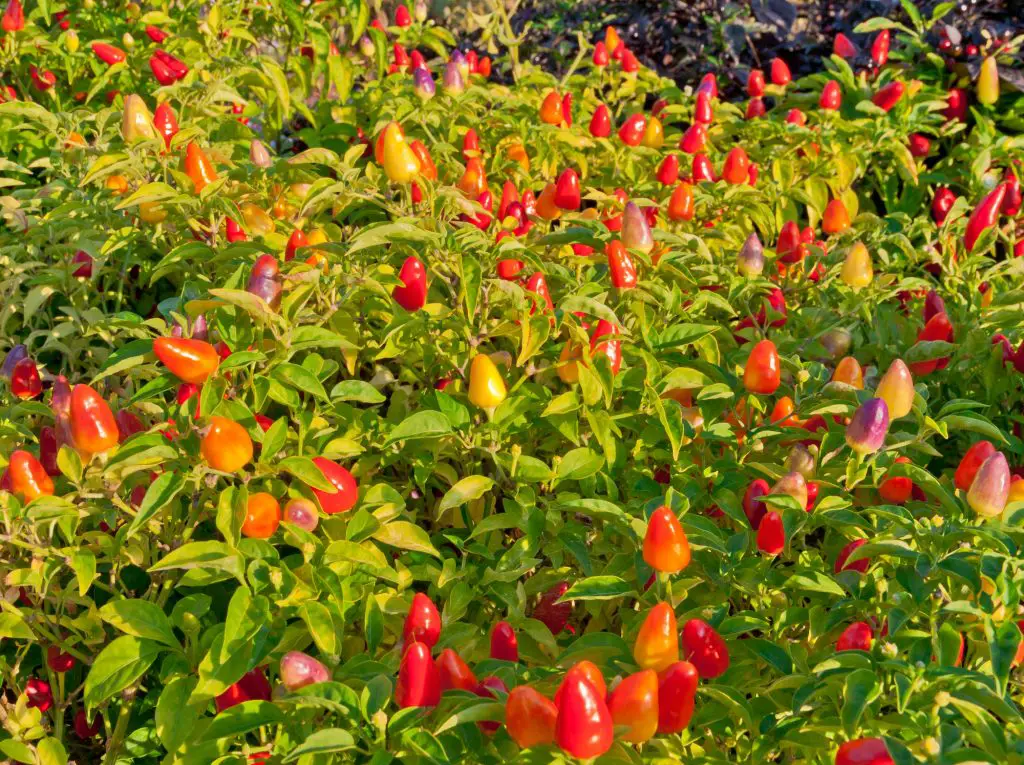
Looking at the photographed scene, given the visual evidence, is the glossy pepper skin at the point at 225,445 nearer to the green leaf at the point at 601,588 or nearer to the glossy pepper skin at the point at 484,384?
the glossy pepper skin at the point at 484,384

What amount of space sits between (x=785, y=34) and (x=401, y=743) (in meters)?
4.11

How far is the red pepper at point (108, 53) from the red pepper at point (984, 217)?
2594 mm

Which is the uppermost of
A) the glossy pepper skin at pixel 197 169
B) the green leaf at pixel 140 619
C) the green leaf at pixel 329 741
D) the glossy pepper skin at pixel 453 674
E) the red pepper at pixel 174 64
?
the glossy pepper skin at pixel 197 169

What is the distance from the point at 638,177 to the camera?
3.24m

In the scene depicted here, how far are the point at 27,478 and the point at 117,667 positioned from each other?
0.35 metres

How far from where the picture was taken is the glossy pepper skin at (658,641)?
1513 mm

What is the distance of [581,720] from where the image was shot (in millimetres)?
1302

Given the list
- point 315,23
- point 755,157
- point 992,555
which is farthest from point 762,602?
point 315,23

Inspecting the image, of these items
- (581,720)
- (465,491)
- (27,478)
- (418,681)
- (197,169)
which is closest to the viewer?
(581,720)

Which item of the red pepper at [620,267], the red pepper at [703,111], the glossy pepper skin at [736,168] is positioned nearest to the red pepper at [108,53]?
the red pepper at [703,111]

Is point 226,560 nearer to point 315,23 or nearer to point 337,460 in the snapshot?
point 337,460

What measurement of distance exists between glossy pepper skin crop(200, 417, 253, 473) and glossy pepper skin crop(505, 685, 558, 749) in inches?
23.0

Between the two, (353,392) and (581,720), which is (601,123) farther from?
(581,720)

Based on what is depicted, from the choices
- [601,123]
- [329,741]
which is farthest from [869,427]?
[601,123]
